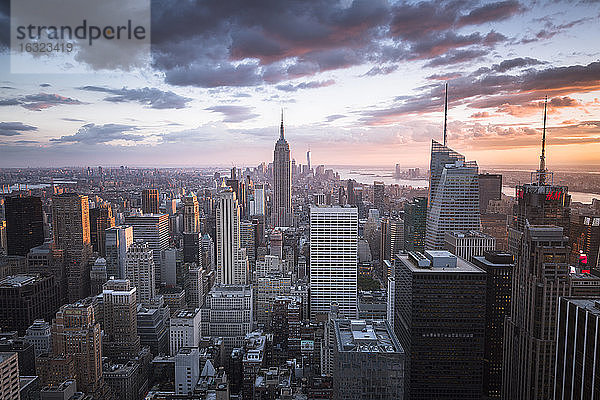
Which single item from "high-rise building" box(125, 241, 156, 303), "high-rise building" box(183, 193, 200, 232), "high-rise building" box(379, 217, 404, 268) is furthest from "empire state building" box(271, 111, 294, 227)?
"high-rise building" box(125, 241, 156, 303)

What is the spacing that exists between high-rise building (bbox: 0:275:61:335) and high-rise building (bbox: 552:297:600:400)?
16.0m

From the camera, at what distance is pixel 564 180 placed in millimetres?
10938

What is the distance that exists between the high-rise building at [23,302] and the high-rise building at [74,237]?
134 cm

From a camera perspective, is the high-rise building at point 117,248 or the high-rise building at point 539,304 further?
the high-rise building at point 117,248

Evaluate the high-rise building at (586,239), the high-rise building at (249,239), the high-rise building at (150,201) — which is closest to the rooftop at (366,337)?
the high-rise building at (586,239)

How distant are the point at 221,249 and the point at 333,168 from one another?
7.22 m

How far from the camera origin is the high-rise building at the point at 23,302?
1527 centimetres

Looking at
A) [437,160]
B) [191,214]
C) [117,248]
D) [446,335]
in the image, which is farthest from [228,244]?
[446,335]

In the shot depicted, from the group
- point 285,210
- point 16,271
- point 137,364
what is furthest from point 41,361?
point 285,210

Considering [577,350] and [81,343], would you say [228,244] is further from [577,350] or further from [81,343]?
[577,350]

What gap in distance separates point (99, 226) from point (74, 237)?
62.8 inches

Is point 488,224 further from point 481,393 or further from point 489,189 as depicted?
point 481,393

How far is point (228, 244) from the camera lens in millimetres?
22344

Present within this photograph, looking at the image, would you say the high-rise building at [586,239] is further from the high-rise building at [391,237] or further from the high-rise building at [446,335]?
the high-rise building at [391,237]
